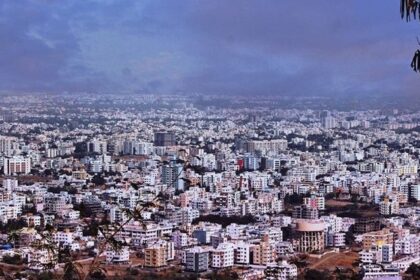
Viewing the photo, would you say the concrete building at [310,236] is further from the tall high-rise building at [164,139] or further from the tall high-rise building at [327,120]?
the tall high-rise building at [327,120]

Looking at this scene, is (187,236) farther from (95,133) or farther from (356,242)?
(95,133)

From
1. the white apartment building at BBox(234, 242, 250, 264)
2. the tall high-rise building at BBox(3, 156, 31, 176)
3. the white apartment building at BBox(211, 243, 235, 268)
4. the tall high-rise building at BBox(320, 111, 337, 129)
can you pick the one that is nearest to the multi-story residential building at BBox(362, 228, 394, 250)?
the white apartment building at BBox(234, 242, 250, 264)

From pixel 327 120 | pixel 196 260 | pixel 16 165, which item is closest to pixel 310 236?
pixel 196 260

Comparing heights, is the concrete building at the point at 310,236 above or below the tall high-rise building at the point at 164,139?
below

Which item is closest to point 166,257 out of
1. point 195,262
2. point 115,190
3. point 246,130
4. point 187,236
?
point 195,262

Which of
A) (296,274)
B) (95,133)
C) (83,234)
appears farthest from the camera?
(95,133)

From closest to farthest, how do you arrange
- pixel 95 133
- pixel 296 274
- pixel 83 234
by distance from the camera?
pixel 296 274
pixel 83 234
pixel 95 133

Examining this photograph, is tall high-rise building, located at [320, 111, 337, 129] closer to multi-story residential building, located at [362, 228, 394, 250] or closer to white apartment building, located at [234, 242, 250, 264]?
multi-story residential building, located at [362, 228, 394, 250]

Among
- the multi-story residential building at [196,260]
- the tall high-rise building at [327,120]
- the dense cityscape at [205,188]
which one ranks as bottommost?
the multi-story residential building at [196,260]

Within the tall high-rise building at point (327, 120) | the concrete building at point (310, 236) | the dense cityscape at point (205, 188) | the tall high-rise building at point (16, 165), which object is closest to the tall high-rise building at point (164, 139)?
the dense cityscape at point (205, 188)
